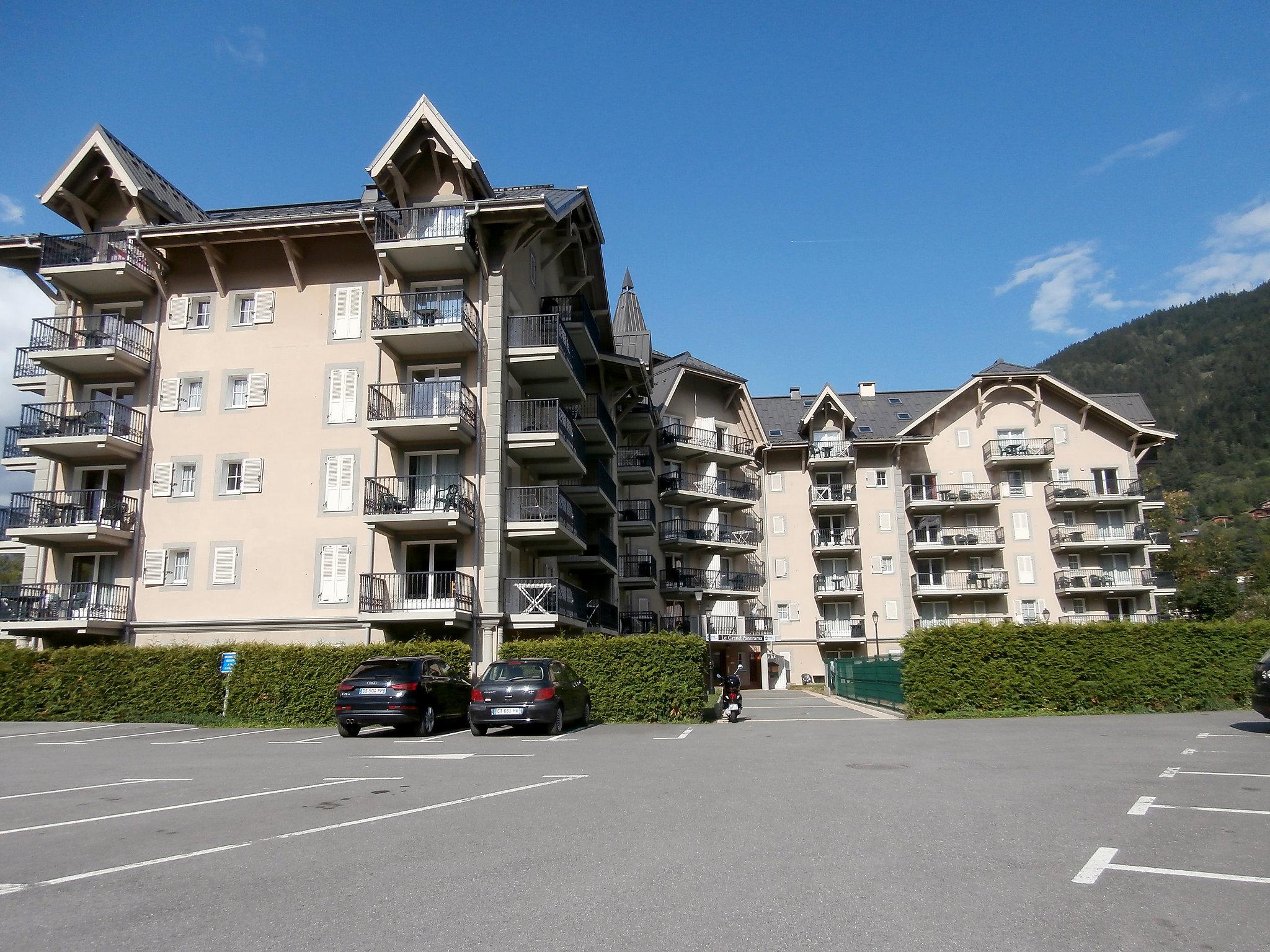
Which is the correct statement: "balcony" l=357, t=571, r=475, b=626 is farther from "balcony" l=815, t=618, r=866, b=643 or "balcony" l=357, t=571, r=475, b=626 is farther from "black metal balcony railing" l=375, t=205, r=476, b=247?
"balcony" l=815, t=618, r=866, b=643

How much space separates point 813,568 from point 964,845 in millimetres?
45604

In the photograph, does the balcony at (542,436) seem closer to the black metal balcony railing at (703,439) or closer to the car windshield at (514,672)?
the car windshield at (514,672)

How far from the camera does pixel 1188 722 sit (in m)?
20.0

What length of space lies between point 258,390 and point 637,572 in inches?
745

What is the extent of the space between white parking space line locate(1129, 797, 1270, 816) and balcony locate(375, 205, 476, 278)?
2246 cm

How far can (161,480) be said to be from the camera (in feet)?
94.7

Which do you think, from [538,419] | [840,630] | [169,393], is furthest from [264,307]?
[840,630]

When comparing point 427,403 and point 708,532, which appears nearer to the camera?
point 427,403

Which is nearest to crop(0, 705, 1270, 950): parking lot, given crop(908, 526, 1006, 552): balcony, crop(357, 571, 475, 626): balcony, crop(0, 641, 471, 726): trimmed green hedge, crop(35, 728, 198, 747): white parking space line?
crop(35, 728, 198, 747): white parking space line

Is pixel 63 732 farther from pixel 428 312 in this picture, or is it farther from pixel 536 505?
pixel 428 312

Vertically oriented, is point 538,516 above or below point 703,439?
below

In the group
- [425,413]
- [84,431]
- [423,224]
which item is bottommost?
[425,413]

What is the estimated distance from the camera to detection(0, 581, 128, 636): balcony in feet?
88.5

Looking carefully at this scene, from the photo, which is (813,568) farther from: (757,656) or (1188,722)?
(1188,722)
